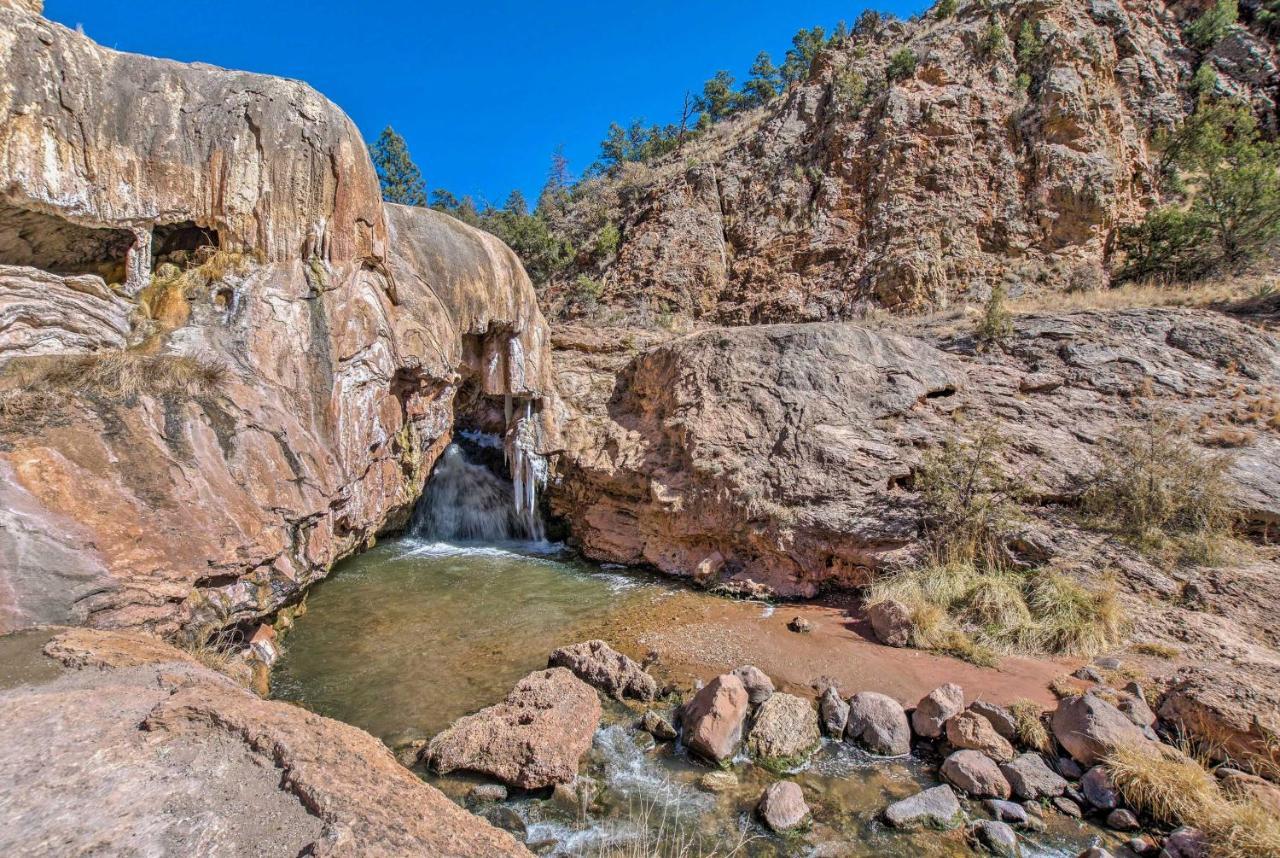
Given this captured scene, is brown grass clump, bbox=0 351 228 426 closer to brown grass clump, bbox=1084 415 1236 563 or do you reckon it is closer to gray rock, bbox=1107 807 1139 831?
gray rock, bbox=1107 807 1139 831

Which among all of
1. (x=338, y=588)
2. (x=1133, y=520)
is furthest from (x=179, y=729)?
(x=1133, y=520)

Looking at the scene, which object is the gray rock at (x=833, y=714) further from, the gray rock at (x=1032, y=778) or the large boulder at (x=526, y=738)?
the large boulder at (x=526, y=738)

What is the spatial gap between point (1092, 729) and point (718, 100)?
1161 inches

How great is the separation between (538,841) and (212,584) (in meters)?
3.10

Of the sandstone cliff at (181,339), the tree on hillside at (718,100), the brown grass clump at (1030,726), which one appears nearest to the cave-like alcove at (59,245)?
the sandstone cliff at (181,339)

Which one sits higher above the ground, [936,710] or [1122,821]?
[936,710]

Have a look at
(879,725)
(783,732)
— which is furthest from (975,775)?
(783,732)

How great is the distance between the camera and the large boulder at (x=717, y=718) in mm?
3744

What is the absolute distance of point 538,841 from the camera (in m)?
3.09

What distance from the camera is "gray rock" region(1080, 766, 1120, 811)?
3279 mm

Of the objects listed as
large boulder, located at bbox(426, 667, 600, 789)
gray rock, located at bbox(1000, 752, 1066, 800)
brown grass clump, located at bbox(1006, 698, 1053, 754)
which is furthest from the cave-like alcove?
brown grass clump, located at bbox(1006, 698, 1053, 754)

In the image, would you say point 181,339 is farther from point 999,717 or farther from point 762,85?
point 762,85

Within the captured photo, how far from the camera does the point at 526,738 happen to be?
11.9 ft

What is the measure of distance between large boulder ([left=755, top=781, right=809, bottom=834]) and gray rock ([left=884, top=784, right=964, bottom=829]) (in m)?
0.50
